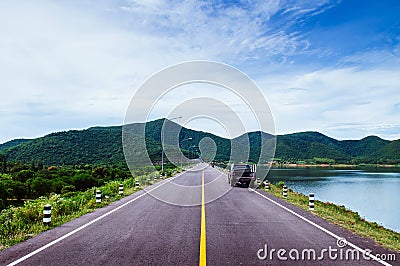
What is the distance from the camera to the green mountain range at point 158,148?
9188 centimetres

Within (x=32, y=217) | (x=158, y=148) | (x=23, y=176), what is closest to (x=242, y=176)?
(x=32, y=217)

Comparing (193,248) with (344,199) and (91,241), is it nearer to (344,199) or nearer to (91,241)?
(91,241)

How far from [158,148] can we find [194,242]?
8221 cm

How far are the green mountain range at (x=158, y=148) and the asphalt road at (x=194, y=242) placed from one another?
46.0 meters

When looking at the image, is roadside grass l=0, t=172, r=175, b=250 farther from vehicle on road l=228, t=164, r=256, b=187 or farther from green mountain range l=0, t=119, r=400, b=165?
green mountain range l=0, t=119, r=400, b=165

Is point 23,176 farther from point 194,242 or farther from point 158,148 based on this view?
point 194,242

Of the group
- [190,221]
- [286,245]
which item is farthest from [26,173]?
[286,245]

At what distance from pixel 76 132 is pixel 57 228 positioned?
10064cm

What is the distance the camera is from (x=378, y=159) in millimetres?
122812

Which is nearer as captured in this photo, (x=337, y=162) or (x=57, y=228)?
(x=57, y=228)

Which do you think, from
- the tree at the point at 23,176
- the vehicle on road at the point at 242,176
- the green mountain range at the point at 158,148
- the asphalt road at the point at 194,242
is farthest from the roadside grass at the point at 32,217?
the tree at the point at 23,176

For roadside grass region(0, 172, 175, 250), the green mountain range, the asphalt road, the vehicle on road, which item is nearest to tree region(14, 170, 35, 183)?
the green mountain range

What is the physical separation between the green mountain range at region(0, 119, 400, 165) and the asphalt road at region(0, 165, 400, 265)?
45967mm

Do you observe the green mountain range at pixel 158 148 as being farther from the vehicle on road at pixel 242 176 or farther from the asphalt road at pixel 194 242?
the asphalt road at pixel 194 242
